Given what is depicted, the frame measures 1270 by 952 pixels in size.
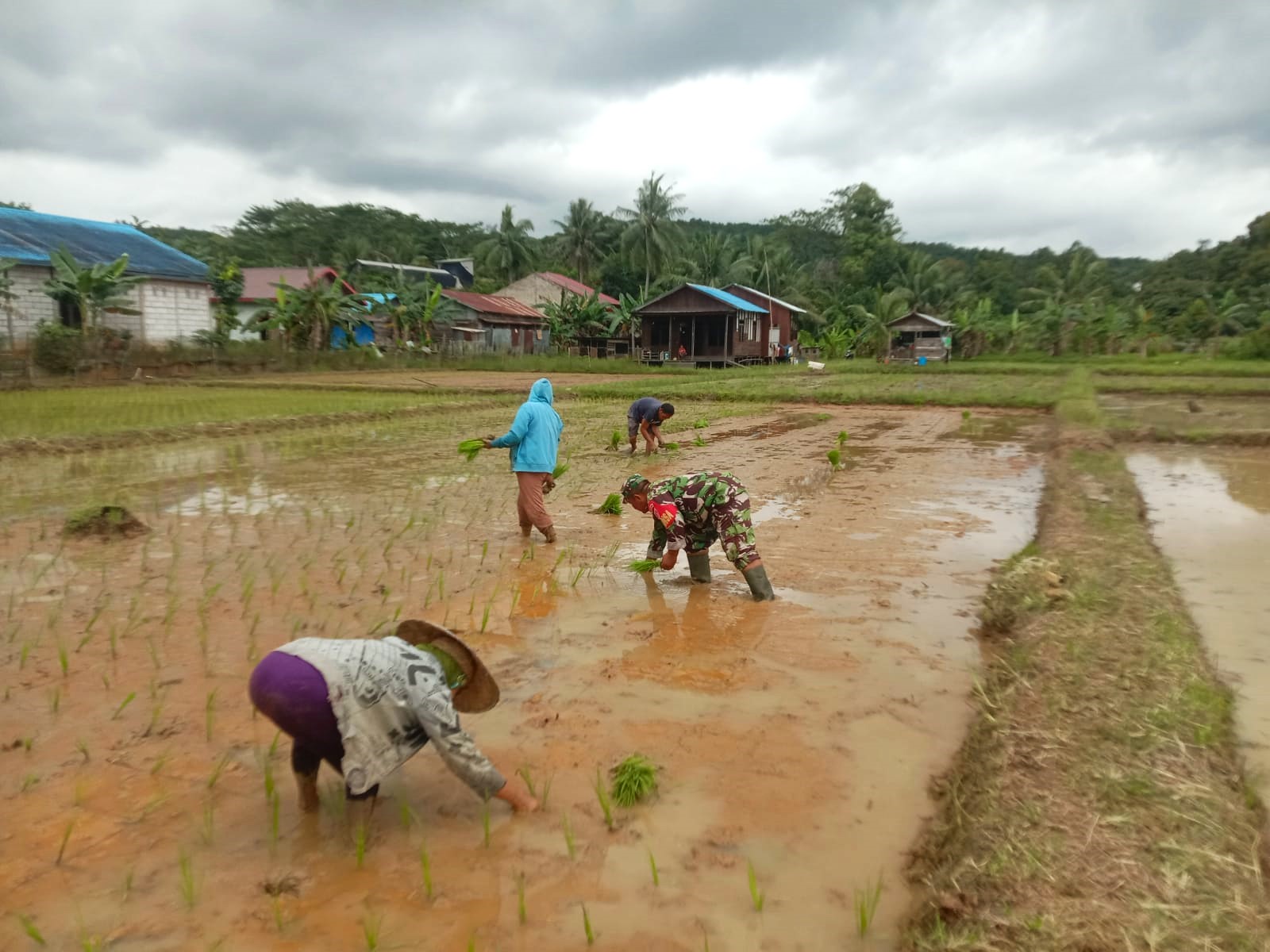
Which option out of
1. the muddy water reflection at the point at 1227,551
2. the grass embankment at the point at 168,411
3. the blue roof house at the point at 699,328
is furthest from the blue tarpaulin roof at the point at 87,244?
the muddy water reflection at the point at 1227,551

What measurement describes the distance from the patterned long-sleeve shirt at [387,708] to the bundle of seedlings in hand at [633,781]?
0.43 meters

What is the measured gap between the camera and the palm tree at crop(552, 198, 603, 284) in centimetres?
4569

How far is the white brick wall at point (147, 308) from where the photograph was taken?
65.6 feet

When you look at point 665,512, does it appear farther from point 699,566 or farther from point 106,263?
point 106,263

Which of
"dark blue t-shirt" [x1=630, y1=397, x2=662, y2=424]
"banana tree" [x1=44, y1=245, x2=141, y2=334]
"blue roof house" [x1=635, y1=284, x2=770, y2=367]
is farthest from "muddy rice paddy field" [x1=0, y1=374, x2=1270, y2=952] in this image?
"blue roof house" [x1=635, y1=284, x2=770, y2=367]

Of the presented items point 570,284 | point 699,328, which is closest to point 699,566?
point 699,328

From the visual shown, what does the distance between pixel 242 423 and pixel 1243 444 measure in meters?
14.5

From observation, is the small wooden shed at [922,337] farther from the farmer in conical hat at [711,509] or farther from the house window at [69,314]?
the farmer in conical hat at [711,509]

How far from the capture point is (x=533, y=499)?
6047 millimetres

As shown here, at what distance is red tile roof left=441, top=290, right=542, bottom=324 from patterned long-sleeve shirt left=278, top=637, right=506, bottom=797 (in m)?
31.2

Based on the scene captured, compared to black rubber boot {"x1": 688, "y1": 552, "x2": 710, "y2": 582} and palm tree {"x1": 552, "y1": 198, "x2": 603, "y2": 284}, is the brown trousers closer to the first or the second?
black rubber boot {"x1": 688, "y1": 552, "x2": 710, "y2": 582}

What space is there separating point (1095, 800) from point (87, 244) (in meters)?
27.1

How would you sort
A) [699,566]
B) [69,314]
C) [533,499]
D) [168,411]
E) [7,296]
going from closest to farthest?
[699,566] < [533,499] < [168,411] < [7,296] < [69,314]

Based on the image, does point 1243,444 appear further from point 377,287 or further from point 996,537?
point 377,287
